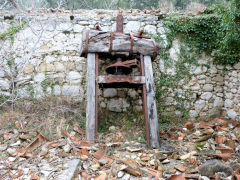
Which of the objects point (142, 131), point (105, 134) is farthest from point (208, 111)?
point (105, 134)

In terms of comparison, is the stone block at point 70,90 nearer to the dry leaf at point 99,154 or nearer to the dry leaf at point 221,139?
the dry leaf at point 99,154

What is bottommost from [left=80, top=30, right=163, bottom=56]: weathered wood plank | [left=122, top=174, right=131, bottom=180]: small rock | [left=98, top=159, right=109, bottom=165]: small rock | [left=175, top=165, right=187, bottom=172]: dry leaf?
[left=122, top=174, right=131, bottom=180]: small rock

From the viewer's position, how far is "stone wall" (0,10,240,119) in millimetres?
4277

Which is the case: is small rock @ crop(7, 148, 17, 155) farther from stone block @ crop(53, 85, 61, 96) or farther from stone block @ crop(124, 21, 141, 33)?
stone block @ crop(124, 21, 141, 33)

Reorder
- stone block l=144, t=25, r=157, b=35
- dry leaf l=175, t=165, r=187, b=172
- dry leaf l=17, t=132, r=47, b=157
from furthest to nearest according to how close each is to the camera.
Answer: stone block l=144, t=25, r=157, b=35 → dry leaf l=17, t=132, r=47, b=157 → dry leaf l=175, t=165, r=187, b=172

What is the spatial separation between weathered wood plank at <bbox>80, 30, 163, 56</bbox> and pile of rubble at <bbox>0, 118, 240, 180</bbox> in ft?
4.60

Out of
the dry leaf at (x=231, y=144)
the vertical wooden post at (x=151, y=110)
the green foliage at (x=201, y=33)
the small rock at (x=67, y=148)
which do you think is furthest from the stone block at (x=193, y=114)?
the small rock at (x=67, y=148)

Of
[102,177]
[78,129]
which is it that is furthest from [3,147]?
[102,177]

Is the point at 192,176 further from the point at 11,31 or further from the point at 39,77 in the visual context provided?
the point at 11,31

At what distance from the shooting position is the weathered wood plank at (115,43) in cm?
312

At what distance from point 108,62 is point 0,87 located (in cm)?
243

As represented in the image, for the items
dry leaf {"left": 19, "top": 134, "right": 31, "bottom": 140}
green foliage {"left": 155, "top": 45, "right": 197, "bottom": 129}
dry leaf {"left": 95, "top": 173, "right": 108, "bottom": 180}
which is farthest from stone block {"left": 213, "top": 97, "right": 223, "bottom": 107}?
dry leaf {"left": 19, "top": 134, "right": 31, "bottom": 140}

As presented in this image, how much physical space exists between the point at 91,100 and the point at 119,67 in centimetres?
68

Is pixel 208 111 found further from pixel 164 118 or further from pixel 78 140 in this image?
pixel 78 140
